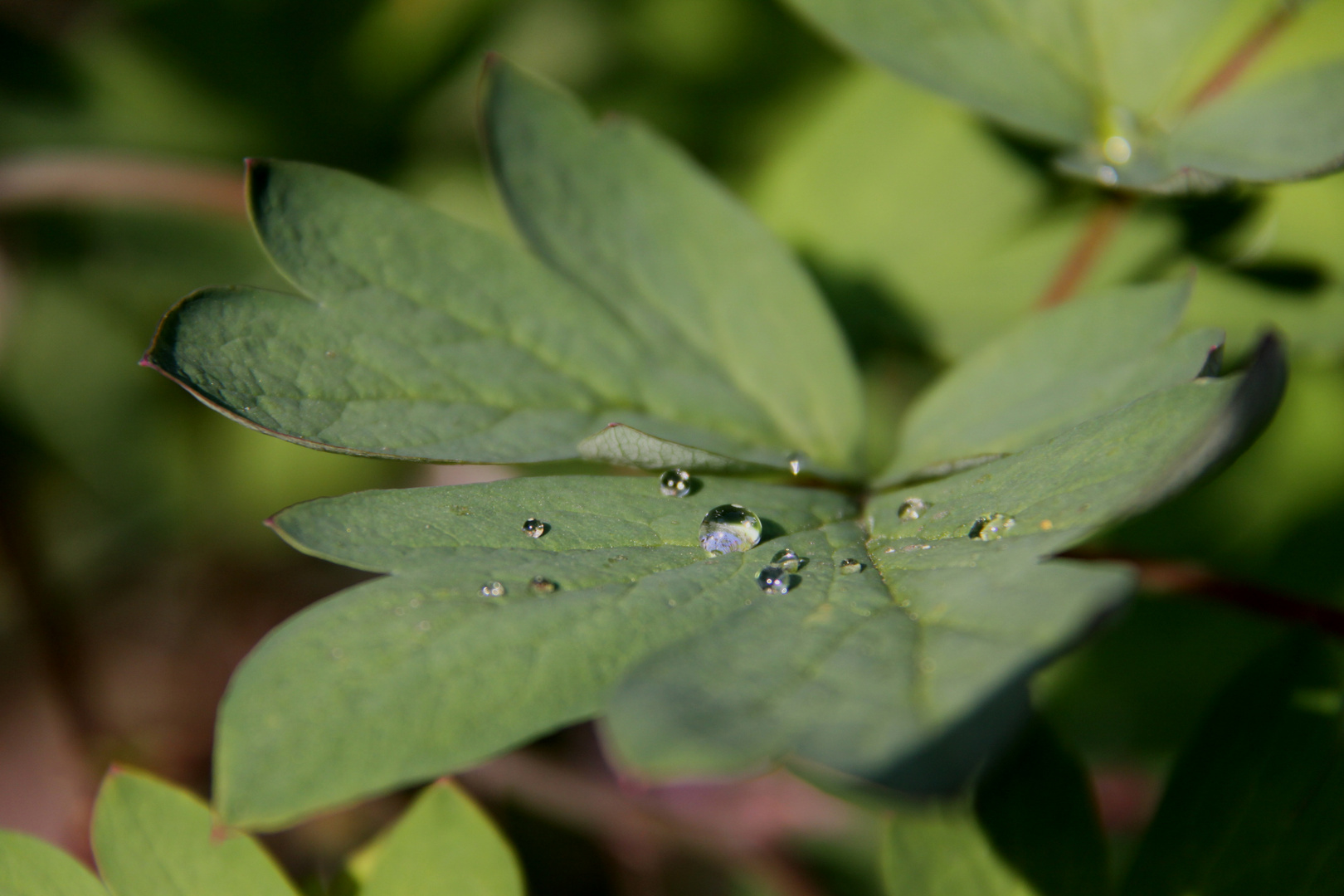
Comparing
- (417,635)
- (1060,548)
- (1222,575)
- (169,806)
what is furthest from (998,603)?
(169,806)

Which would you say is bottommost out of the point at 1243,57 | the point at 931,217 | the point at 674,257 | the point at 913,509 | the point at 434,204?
the point at 913,509

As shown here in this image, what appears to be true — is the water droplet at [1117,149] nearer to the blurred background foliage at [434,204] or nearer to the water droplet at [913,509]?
the blurred background foliage at [434,204]

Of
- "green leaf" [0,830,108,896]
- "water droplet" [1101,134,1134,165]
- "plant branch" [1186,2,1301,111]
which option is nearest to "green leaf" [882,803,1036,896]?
"green leaf" [0,830,108,896]

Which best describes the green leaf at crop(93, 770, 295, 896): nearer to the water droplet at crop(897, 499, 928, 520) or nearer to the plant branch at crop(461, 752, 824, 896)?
the water droplet at crop(897, 499, 928, 520)

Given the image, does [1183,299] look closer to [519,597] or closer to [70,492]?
[519,597]

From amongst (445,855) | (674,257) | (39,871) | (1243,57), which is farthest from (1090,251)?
(39,871)

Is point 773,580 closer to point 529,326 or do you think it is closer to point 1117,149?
point 529,326
